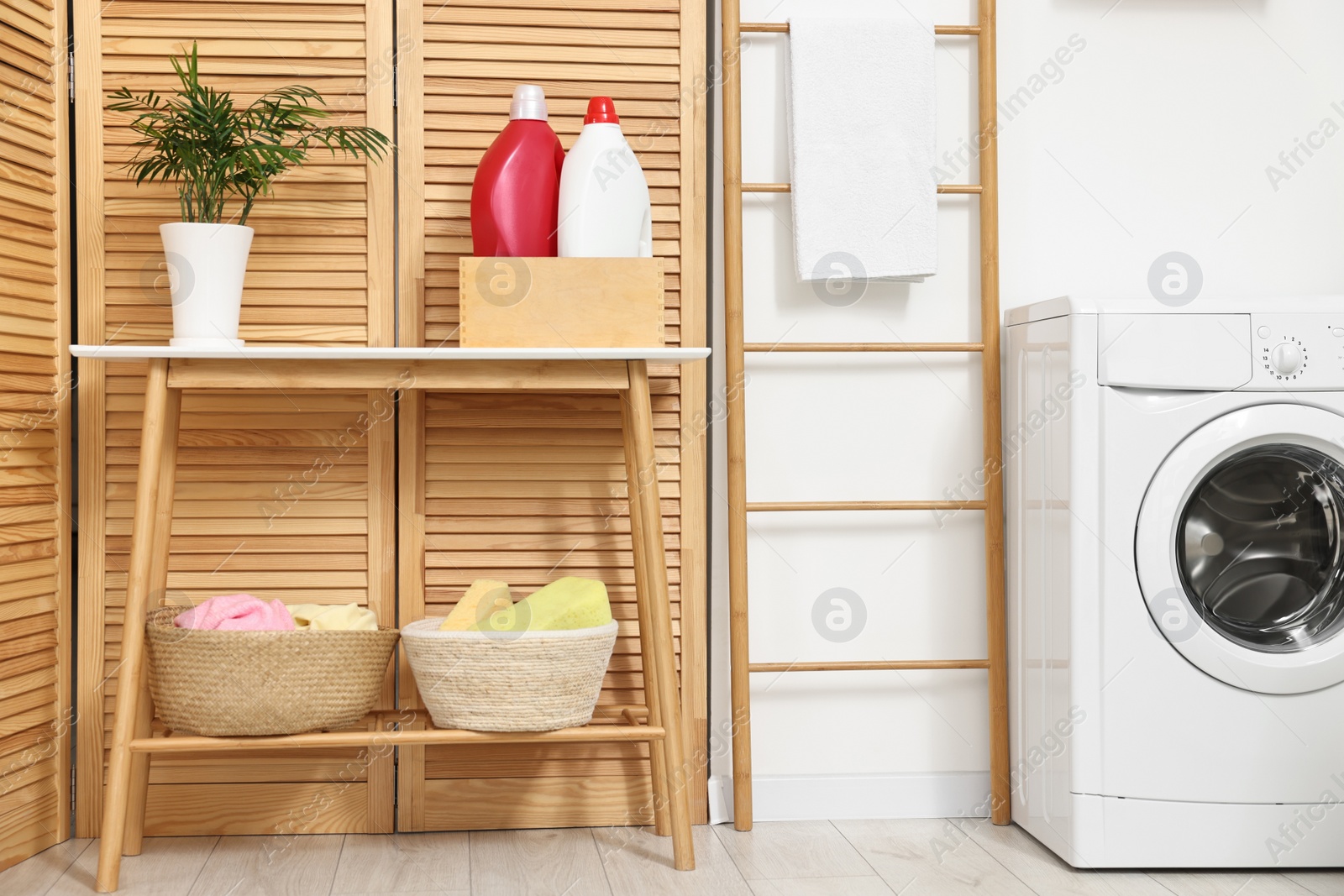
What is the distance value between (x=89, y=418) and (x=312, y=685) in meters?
0.64

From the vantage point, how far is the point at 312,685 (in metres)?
1.48

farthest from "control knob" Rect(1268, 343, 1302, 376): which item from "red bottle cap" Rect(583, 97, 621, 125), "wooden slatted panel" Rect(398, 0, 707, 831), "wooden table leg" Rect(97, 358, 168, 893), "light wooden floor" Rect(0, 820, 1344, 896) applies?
"wooden table leg" Rect(97, 358, 168, 893)

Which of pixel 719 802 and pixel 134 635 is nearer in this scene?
pixel 134 635

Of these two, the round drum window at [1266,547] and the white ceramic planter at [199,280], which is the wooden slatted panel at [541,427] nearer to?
the white ceramic planter at [199,280]

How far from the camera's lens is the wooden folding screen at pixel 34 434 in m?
1.57

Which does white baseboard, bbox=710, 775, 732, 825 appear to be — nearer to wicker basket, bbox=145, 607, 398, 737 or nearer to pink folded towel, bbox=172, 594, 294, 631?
wicker basket, bbox=145, 607, 398, 737

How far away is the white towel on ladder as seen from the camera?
1.79 meters

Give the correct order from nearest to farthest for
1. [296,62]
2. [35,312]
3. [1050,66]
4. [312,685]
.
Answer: [312,685] → [35,312] → [296,62] → [1050,66]

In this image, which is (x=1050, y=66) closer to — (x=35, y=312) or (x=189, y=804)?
(x=35, y=312)

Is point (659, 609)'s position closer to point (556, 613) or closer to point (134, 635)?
point (556, 613)

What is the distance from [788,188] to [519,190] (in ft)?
1.66

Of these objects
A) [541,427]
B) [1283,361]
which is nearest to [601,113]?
[541,427]

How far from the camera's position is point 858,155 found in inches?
70.6

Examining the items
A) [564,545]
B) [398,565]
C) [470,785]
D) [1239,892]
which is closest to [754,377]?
[564,545]
